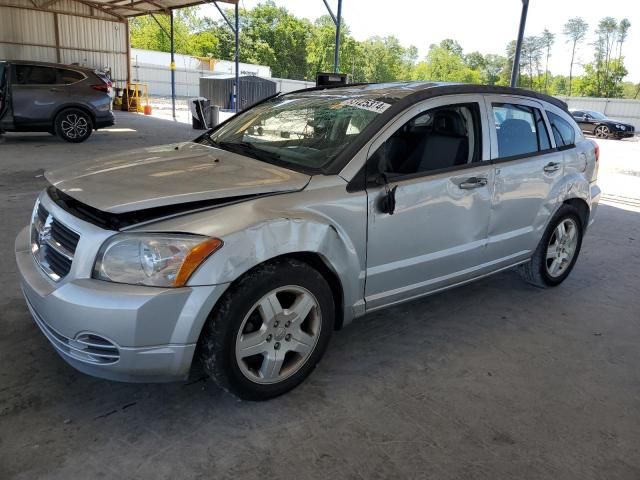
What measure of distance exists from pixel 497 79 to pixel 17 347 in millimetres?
103970

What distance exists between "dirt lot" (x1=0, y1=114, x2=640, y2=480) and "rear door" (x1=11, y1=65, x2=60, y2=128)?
867 centimetres

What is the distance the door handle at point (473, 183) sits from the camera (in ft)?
10.6

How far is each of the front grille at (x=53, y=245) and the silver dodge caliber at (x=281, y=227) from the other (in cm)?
1

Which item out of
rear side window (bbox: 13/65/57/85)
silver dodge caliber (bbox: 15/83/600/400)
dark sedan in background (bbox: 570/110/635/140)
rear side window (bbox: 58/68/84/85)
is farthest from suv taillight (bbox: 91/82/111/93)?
dark sedan in background (bbox: 570/110/635/140)

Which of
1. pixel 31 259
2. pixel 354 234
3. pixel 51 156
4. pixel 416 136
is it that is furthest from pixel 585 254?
pixel 51 156

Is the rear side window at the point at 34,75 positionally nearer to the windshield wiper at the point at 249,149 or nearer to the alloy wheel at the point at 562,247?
the windshield wiper at the point at 249,149

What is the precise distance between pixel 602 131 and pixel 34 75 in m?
23.4

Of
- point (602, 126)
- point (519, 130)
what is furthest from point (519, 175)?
point (602, 126)

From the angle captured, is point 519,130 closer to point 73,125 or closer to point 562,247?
point 562,247

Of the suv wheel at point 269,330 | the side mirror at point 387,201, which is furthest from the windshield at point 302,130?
the suv wheel at point 269,330

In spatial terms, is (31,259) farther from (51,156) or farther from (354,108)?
(51,156)

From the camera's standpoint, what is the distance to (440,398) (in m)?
2.73

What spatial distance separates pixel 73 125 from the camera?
11625 mm

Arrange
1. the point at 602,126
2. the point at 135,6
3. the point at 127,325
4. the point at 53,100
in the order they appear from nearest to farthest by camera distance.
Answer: the point at 127,325 → the point at 53,100 → the point at 135,6 → the point at 602,126
